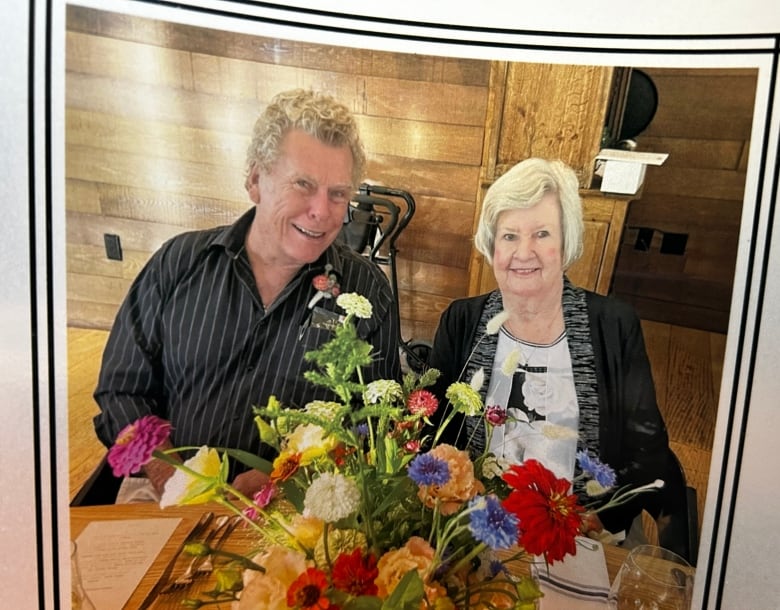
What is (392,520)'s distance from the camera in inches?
20.0

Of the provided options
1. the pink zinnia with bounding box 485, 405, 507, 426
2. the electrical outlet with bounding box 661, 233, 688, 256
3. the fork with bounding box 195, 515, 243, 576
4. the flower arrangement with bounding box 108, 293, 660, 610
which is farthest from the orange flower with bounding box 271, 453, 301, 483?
the electrical outlet with bounding box 661, 233, 688, 256

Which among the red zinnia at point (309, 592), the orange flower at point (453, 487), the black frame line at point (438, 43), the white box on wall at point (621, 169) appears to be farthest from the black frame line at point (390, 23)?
the red zinnia at point (309, 592)

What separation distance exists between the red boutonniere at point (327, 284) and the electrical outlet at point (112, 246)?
0.70 ft

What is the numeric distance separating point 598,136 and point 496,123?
11 centimetres

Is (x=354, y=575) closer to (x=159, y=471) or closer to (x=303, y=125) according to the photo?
(x=159, y=471)

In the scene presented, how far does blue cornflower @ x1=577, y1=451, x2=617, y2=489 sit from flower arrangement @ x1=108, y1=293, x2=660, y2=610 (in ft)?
0.32

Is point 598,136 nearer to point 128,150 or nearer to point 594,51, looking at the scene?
point 594,51

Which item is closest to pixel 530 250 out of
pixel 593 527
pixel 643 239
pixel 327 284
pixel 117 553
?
pixel 643 239

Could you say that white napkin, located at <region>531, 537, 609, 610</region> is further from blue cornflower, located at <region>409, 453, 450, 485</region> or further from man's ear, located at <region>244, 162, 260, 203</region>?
man's ear, located at <region>244, 162, 260, 203</region>

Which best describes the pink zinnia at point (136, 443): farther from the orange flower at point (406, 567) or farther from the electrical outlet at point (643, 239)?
the electrical outlet at point (643, 239)

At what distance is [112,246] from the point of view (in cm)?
60

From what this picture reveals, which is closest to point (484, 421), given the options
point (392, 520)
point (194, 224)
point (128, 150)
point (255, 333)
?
point (392, 520)

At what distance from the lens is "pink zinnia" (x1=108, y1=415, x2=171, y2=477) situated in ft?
2.01

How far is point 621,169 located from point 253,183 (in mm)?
393
